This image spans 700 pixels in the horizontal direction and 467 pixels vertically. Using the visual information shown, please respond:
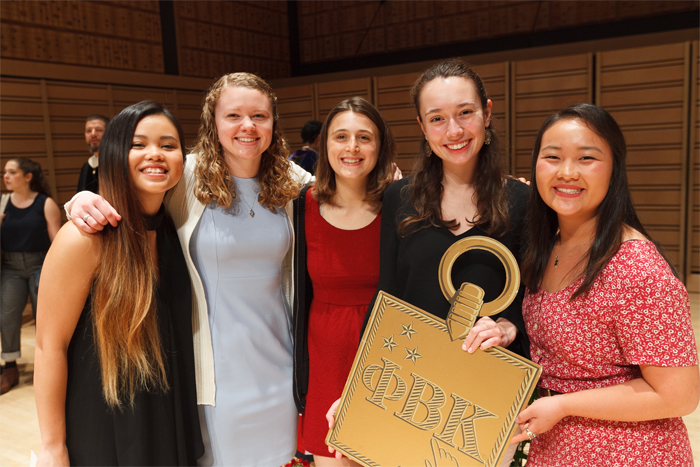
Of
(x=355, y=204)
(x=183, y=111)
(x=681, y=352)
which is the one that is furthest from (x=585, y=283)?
(x=183, y=111)

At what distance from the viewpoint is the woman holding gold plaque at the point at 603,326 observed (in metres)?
1.14

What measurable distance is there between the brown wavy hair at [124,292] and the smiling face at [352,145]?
687mm

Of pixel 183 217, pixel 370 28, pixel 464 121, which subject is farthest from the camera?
pixel 370 28

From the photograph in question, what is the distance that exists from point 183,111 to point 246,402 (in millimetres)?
7347

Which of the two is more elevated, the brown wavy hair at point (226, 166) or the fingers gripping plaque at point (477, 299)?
the brown wavy hair at point (226, 166)

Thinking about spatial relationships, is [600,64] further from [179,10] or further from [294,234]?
[179,10]

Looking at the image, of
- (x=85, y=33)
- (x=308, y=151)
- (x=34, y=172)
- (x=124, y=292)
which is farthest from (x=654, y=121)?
(x=85, y=33)

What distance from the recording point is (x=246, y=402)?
72.1 inches

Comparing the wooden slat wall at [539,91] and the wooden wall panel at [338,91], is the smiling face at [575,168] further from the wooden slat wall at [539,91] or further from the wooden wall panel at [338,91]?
the wooden wall panel at [338,91]

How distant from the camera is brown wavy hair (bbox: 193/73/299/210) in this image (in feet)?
5.99

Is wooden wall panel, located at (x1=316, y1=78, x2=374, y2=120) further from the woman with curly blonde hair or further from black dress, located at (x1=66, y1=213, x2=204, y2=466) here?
black dress, located at (x1=66, y1=213, x2=204, y2=466)

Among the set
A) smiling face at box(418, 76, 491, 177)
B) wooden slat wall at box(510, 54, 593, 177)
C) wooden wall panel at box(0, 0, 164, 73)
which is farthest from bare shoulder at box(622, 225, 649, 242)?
wooden wall panel at box(0, 0, 164, 73)

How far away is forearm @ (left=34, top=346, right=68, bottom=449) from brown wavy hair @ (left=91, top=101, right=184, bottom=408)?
0.37 feet

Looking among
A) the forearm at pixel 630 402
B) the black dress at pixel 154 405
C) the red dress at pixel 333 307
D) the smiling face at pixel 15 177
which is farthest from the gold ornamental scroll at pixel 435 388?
the smiling face at pixel 15 177
